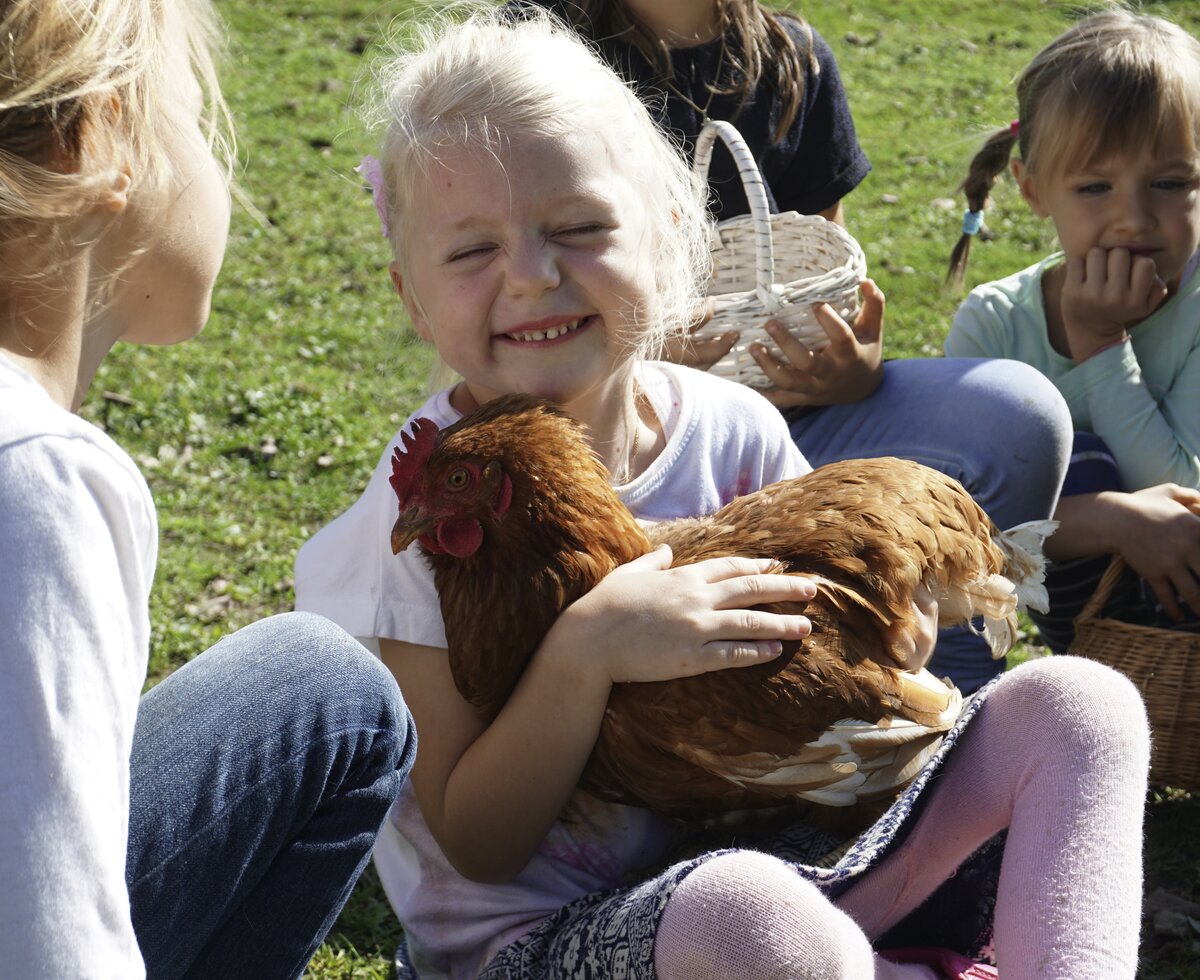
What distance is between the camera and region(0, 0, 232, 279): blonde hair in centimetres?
130

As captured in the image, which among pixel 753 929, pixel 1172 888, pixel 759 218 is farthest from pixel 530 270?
pixel 1172 888

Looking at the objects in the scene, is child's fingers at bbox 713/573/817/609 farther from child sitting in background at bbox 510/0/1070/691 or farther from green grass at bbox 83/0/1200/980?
green grass at bbox 83/0/1200/980

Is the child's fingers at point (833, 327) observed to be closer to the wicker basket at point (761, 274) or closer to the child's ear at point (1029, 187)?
the wicker basket at point (761, 274)

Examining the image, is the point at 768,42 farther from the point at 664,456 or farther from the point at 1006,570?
the point at 1006,570

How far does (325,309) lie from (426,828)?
3778mm

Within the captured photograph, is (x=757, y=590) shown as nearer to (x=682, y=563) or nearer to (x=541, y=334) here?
(x=682, y=563)

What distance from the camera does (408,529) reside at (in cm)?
177

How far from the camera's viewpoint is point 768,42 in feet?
10.2

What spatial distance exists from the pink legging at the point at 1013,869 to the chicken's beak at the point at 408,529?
64 cm

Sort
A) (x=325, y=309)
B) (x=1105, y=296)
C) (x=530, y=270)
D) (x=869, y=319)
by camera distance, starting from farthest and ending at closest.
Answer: (x=325, y=309) < (x=1105, y=296) < (x=869, y=319) < (x=530, y=270)

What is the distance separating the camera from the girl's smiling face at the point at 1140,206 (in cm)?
282

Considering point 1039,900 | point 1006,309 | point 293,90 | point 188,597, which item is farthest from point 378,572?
point 293,90

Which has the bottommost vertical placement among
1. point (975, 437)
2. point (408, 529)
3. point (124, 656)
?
point (975, 437)

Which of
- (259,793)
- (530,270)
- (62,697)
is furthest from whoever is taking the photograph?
(530,270)
